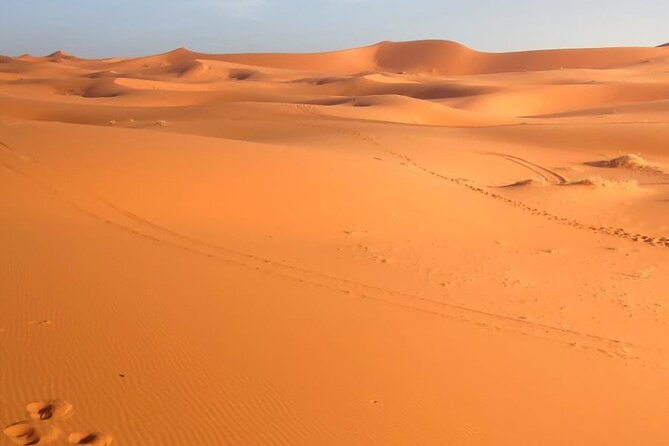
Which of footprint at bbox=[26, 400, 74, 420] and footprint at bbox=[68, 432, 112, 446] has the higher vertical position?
footprint at bbox=[26, 400, 74, 420]

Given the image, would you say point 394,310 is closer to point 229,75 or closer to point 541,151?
point 541,151

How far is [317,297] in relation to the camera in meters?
6.19

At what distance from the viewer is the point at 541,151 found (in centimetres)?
2050

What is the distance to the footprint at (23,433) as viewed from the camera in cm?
304

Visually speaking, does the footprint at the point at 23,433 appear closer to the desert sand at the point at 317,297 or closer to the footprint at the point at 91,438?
the desert sand at the point at 317,297

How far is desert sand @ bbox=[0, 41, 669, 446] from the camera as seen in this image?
3.71m

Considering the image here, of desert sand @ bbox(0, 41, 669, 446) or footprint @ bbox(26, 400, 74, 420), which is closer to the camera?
footprint @ bbox(26, 400, 74, 420)

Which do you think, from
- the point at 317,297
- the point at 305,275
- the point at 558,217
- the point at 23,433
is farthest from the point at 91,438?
the point at 558,217

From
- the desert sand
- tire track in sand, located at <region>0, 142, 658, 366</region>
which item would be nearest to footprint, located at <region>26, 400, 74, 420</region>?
the desert sand

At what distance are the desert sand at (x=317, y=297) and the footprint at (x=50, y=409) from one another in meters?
0.01

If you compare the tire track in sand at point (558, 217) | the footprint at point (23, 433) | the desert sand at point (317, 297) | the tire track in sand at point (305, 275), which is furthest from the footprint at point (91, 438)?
the tire track in sand at point (558, 217)

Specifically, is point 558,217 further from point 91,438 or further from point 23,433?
point 23,433

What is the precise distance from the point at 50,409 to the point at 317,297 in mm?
3166

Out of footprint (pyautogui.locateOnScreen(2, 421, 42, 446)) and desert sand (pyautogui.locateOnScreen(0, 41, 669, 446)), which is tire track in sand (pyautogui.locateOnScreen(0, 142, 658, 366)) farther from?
footprint (pyautogui.locateOnScreen(2, 421, 42, 446))
